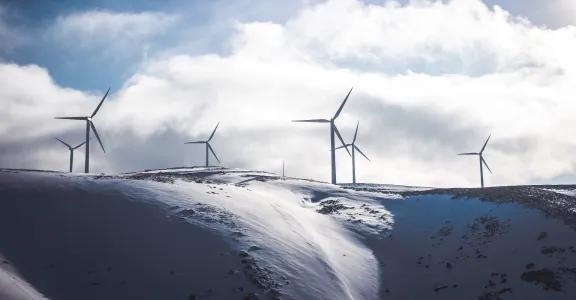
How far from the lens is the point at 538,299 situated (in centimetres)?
2572

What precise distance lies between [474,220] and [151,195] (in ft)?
78.2

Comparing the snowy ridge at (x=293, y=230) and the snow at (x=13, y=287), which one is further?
the snowy ridge at (x=293, y=230)

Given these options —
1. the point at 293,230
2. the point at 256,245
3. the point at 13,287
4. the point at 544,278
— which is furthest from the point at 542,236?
the point at 13,287

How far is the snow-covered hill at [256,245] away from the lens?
23.4m

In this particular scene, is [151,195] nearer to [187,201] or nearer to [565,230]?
[187,201]

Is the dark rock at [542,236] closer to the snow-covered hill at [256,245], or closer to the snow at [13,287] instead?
the snow-covered hill at [256,245]

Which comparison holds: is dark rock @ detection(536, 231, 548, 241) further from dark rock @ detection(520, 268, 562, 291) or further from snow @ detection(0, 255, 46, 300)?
snow @ detection(0, 255, 46, 300)

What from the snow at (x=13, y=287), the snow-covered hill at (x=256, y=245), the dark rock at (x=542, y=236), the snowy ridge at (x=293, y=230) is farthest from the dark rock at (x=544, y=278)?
the snow at (x=13, y=287)

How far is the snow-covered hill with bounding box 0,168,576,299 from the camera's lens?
23.4m

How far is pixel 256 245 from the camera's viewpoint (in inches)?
1125

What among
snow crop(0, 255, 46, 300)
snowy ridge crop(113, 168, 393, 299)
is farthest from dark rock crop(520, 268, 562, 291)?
snow crop(0, 255, 46, 300)

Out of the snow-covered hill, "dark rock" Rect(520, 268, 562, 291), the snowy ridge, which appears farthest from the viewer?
the snowy ridge

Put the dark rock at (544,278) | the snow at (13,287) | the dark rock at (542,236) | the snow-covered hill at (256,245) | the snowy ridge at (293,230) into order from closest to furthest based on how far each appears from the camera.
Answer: the snow at (13,287)
the snow-covered hill at (256,245)
the dark rock at (544,278)
the snowy ridge at (293,230)
the dark rock at (542,236)

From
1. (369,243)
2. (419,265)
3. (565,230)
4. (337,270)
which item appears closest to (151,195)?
(337,270)
